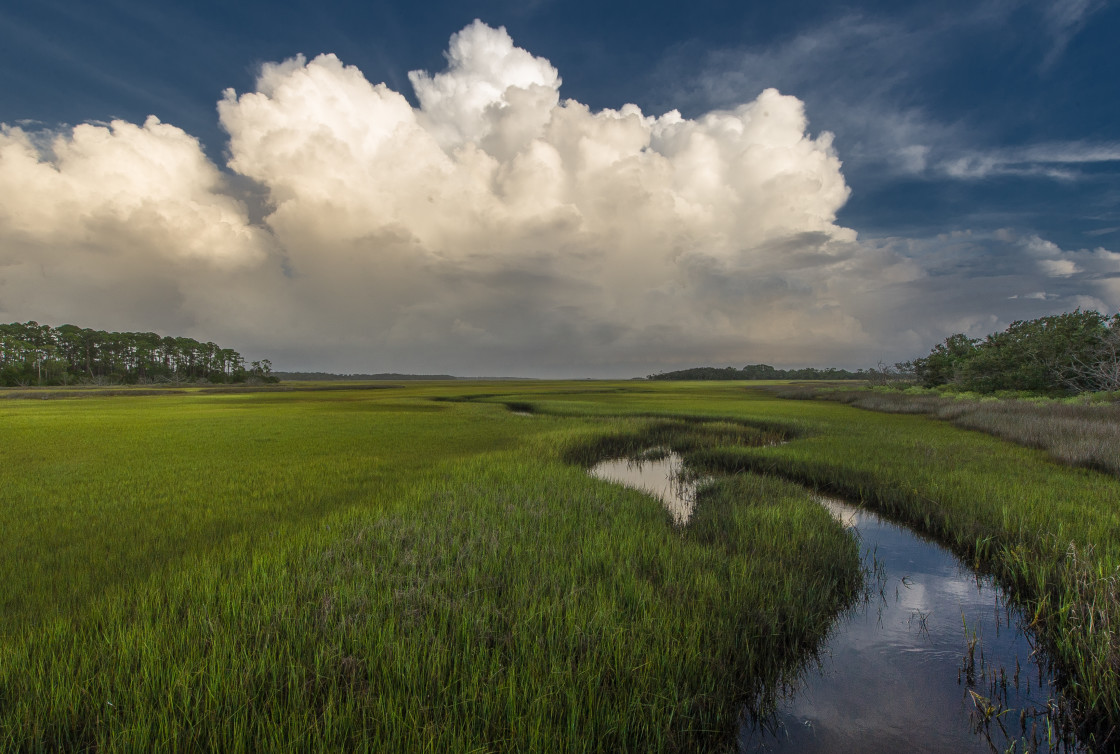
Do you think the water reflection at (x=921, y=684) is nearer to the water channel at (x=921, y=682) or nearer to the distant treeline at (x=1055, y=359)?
the water channel at (x=921, y=682)

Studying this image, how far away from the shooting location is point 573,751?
115 inches

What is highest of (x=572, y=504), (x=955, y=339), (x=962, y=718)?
(x=955, y=339)

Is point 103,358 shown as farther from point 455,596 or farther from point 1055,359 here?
point 1055,359

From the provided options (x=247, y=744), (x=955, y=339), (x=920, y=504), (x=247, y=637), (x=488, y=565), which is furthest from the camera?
A: (x=955, y=339)

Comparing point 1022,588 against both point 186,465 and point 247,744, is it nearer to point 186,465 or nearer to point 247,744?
point 247,744

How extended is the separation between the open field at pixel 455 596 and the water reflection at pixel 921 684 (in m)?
0.35

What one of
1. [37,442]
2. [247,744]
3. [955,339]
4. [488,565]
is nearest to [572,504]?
[488,565]

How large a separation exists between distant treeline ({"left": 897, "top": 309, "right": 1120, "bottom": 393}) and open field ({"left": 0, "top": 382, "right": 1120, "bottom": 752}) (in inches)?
1215

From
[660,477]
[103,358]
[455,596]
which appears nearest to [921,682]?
[455,596]

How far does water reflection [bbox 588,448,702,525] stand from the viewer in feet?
35.8

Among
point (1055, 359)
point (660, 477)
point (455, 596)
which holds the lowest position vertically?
point (660, 477)

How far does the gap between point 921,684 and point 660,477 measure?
9.54 m

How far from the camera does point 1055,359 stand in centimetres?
3238

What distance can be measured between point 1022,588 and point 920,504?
3491 mm
